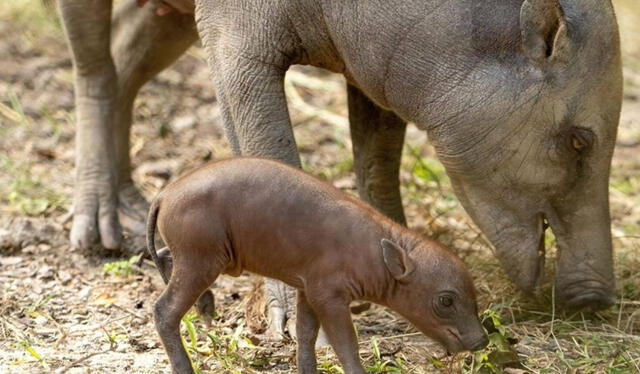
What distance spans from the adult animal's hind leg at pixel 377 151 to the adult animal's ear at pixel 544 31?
1.28 m

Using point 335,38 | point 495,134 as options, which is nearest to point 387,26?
point 335,38

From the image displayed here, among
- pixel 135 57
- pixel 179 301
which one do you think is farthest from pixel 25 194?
pixel 179 301

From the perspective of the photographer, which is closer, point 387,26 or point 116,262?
point 387,26

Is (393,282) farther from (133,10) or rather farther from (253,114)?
(133,10)

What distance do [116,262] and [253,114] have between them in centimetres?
121

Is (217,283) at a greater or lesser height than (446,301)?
lesser

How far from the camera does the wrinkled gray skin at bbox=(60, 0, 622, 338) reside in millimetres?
4301

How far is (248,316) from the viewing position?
15.5ft

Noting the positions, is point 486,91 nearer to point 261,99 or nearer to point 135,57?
point 261,99

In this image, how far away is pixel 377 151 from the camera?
5562 millimetres

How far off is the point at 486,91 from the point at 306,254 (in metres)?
1.00

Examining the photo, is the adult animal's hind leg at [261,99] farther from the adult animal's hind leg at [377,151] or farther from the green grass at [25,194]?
the green grass at [25,194]

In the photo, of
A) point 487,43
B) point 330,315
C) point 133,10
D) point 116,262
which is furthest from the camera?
point 133,10

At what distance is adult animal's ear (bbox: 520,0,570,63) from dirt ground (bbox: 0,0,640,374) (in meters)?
0.93
